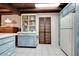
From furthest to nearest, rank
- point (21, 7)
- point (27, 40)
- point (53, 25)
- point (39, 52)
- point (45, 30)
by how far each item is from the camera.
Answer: point (45, 30), point (53, 25), point (21, 7), point (27, 40), point (39, 52)

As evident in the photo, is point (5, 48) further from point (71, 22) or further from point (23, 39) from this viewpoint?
point (23, 39)

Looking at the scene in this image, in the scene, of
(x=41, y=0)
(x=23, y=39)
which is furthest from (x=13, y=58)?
(x=23, y=39)

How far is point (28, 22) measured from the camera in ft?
30.0

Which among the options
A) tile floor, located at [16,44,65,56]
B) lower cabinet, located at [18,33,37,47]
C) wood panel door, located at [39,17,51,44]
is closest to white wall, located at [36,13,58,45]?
wood panel door, located at [39,17,51,44]

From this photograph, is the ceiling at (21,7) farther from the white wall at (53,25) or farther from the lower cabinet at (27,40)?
the lower cabinet at (27,40)

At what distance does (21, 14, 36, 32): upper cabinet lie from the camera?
29.7 feet

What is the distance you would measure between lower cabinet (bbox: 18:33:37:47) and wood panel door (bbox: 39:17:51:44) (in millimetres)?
1799

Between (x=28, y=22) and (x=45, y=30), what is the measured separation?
1.21 meters

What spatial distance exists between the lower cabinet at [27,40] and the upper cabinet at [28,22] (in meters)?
1.45

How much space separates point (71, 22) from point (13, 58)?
10.2 feet

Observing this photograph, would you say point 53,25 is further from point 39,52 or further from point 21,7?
point 39,52

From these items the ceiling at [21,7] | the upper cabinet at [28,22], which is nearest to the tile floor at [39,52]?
the ceiling at [21,7]

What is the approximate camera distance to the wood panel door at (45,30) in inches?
368

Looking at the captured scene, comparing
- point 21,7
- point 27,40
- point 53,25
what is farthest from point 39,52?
point 53,25
